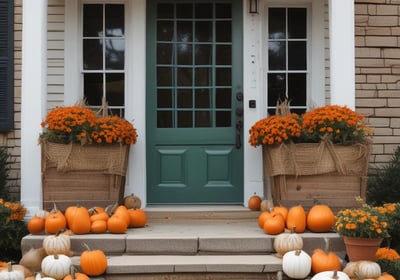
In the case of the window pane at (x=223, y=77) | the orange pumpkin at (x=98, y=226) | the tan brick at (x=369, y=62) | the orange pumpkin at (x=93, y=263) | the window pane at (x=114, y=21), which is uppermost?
the window pane at (x=114, y=21)

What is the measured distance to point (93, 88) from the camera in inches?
247

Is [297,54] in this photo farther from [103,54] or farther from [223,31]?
[103,54]

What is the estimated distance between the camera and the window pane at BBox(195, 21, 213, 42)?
6234 millimetres

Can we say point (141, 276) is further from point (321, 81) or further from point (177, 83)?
point (321, 81)

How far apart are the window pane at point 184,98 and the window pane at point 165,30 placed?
60cm

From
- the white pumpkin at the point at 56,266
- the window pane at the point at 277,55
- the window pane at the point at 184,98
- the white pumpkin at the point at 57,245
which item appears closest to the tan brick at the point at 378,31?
the window pane at the point at 277,55

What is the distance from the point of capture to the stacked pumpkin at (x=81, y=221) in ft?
16.0

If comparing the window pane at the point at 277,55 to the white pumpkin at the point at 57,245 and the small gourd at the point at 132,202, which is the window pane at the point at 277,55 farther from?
the white pumpkin at the point at 57,245

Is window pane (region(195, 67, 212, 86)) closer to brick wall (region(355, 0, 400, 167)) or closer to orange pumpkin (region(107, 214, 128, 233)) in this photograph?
brick wall (region(355, 0, 400, 167))

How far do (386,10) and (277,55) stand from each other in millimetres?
1314

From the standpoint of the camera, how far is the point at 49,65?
20.1 ft

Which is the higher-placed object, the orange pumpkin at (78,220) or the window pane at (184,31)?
the window pane at (184,31)

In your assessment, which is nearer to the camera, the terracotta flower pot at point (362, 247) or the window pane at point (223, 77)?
the terracotta flower pot at point (362, 247)

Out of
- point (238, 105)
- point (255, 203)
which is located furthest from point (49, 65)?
point (255, 203)
